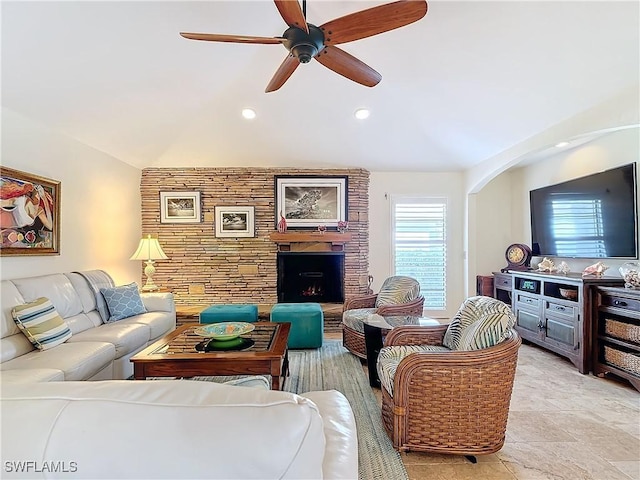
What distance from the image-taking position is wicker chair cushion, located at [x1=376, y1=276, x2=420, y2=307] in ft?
12.1

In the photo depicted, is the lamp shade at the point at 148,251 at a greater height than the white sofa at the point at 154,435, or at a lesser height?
greater

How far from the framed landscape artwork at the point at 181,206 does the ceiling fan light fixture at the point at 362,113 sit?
263cm

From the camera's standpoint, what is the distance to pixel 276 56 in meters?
3.51

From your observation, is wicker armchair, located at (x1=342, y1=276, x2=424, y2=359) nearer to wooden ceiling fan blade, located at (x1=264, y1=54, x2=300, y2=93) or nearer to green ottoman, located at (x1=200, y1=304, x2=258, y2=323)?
green ottoman, located at (x1=200, y1=304, x2=258, y2=323)

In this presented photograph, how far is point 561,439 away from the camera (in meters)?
2.20

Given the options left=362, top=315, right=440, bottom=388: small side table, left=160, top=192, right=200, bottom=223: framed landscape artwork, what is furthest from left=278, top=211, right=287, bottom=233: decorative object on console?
left=362, top=315, right=440, bottom=388: small side table

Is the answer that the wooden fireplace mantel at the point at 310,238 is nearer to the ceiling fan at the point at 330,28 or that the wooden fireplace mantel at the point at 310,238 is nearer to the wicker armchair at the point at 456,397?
the ceiling fan at the point at 330,28

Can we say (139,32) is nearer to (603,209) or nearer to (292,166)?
(292,166)

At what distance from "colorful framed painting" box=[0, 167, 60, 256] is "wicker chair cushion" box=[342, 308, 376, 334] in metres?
3.00

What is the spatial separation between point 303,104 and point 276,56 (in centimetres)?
72

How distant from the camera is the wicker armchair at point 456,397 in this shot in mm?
1912

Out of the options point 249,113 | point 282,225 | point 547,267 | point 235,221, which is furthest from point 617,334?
point 235,221

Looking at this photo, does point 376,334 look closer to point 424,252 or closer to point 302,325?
point 302,325

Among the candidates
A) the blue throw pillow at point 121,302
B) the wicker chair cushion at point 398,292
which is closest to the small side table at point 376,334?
the wicker chair cushion at point 398,292
